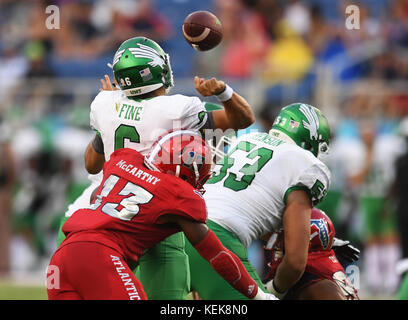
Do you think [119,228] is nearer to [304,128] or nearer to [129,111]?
[129,111]

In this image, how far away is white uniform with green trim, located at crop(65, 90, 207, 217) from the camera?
4.45 m

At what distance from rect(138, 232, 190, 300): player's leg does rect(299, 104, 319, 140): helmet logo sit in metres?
1.00

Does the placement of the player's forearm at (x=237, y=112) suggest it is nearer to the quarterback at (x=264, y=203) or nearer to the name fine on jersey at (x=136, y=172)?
the quarterback at (x=264, y=203)

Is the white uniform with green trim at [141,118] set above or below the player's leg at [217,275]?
above

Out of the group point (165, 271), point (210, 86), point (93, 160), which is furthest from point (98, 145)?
point (165, 271)

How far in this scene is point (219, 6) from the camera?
12.6 m

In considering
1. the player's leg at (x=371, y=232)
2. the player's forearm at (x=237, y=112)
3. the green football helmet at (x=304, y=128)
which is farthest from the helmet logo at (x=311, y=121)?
the player's leg at (x=371, y=232)

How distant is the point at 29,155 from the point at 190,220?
298 inches

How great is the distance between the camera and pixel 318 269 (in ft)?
15.0

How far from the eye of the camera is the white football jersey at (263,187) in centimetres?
442

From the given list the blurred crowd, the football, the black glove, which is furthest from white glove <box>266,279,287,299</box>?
the blurred crowd

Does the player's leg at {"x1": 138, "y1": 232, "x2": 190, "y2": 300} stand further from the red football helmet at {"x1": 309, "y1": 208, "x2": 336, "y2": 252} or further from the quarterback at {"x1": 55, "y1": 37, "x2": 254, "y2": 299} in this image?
the red football helmet at {"x1": 309, "y1": 208, "x2": 336, "y2": 252}

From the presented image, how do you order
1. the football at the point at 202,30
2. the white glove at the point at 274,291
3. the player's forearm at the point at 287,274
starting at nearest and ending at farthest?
1. the player's forearm at the point at 287,274
2. the white glove at the point at 274,291
3. the football at the point at 202,30

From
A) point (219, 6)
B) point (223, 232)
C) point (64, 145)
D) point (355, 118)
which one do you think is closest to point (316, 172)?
point (223, 232)
